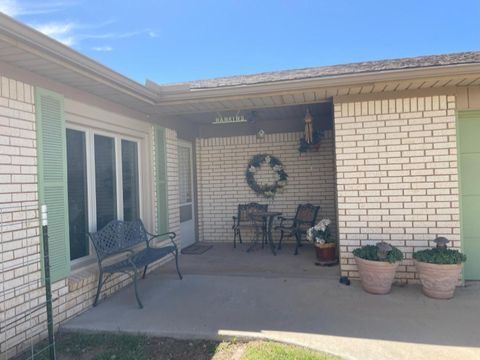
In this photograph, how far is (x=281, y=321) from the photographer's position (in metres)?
3.22

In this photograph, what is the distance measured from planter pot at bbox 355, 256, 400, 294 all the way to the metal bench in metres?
2.51

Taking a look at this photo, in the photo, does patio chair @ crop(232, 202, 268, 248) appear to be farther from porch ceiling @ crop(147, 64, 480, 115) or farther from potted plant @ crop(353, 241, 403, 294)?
potted plant @ crop(353, 241, 403, 294)

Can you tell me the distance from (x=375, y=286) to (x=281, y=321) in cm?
136

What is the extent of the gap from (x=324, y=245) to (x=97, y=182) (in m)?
3.46

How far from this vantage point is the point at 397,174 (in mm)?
4230

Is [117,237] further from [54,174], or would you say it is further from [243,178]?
[243,178]

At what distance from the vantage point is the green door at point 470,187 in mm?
4199

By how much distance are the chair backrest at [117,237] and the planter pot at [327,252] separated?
2697 mm

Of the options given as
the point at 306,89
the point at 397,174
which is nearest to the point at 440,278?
the point at 397,174

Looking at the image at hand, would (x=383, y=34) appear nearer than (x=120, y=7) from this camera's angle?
No

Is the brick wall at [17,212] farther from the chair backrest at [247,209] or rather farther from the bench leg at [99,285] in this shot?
the chair backrest at [247,209]

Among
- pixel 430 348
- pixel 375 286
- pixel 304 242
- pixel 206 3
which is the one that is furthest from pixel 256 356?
pixel 206 3

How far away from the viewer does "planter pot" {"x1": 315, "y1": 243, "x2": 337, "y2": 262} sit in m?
5.12

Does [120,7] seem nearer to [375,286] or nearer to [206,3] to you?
[206,3]
